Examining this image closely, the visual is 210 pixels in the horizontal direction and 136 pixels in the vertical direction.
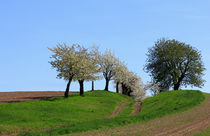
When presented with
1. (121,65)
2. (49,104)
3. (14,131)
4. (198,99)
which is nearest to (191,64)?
(121,65)

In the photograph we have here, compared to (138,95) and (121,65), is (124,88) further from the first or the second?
(121,65)

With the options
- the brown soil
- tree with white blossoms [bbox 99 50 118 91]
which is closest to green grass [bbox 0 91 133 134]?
the brown soil

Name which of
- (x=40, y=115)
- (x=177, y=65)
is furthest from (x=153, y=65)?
(x=40, y=115)

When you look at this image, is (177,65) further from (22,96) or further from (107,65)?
(22,96)

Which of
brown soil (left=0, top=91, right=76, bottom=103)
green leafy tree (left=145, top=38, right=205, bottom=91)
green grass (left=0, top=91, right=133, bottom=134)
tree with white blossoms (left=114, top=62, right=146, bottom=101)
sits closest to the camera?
green grass (left=0, top=91, right=133, bottom=134)

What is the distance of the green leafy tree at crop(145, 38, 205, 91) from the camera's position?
74438 mm

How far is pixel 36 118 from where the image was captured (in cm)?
3609

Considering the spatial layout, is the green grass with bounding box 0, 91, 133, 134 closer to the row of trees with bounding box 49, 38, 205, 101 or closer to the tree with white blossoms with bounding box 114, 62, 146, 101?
the row of trees with bounding box 49, 38, 205, 101

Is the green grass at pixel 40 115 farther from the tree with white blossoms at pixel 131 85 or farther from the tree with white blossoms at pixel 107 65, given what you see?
the tree with white blossoms at pixel 131 85

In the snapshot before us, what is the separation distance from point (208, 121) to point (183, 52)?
50667 millimetres

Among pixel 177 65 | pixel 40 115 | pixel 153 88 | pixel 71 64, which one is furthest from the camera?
pixel 153 88

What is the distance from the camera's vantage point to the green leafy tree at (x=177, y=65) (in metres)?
74.4

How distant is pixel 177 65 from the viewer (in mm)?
75125

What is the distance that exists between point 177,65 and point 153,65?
7.15m
